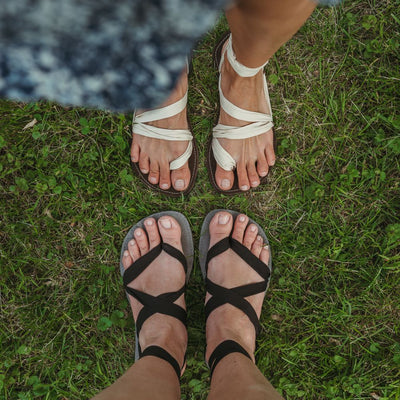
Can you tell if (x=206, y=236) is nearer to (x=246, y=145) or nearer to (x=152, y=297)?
(x=152, y=297)

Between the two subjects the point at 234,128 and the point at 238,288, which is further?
the point at 238,288

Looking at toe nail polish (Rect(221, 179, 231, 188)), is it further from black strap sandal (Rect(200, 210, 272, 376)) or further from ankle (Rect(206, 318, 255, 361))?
ankle (Rect(206, 318, 255, 361))

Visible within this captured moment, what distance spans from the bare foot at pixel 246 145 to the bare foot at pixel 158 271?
0.39 meters

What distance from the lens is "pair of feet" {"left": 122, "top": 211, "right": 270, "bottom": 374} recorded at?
182 centimetres

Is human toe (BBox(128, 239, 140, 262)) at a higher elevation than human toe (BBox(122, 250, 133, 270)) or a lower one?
higher

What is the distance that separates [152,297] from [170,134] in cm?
86

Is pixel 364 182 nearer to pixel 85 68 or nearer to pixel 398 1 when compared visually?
pixel 398 1

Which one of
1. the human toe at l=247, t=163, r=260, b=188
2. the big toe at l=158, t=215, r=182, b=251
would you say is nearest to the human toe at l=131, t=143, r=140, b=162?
the big toe at l=158, t=215, r=182, b=251

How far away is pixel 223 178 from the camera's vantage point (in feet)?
6.14

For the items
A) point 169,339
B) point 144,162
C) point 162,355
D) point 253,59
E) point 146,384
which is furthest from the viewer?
point 144,162

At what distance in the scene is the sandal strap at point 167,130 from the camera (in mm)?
1738

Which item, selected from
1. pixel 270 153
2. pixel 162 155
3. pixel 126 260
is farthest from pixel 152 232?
pixel 270 153

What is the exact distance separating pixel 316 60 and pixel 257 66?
2.50 ft

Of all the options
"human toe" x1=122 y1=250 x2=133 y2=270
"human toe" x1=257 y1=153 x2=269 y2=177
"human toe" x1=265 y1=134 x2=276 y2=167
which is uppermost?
"human toe" x1=265 y1=134 x2=276 y2=167
